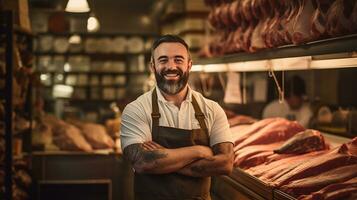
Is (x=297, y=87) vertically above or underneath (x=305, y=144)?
above

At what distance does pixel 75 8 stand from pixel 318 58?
273cm

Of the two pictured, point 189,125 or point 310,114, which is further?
point 310,114

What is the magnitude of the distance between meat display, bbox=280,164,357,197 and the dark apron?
A: 1.58 feet

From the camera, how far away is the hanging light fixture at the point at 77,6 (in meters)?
5.48

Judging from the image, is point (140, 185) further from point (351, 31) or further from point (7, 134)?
point (7, 134)

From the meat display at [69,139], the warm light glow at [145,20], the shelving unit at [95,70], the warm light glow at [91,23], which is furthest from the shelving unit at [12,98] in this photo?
the warm light glow at [145,20]

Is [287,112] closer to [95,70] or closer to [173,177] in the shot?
[173,177]

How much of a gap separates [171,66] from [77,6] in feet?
9.39

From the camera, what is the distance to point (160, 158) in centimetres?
288

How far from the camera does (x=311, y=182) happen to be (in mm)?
3064

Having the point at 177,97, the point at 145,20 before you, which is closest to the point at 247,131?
the point at 177,97

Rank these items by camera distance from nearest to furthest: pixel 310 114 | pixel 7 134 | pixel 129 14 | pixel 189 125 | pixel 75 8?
pixel 189 125, pixel 7 134, pixel 75 8, pixel 310 114, pixel 129 14

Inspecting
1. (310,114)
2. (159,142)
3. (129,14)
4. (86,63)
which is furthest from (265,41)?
(129,14)

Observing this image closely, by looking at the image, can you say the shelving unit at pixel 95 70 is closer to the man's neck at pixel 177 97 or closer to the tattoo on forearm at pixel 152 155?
the man's neck at pixel 177 97
